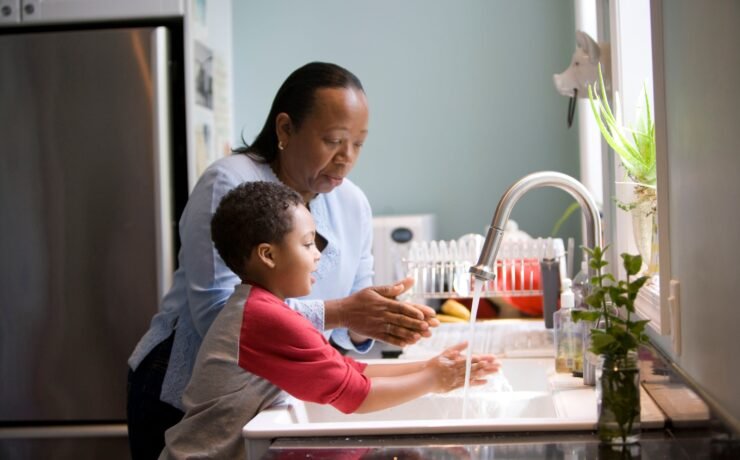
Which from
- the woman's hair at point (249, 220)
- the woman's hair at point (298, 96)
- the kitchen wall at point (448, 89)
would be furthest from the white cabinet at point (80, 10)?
the woman's hair at point (249, 220)

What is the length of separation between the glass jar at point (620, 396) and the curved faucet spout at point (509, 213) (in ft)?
0.87

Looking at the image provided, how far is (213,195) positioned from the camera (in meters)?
1.69

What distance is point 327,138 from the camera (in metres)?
1.75

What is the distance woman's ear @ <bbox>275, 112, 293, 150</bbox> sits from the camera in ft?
5.91

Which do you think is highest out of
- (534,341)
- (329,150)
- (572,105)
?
(572,105)

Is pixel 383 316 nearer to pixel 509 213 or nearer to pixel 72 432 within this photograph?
pixel 509 213

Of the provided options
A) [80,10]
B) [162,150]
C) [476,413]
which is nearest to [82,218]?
[162,150]

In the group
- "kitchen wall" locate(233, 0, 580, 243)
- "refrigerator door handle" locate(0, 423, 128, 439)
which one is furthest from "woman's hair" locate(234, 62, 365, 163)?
"kitchen wall" locate(233, 0, 580, 243)

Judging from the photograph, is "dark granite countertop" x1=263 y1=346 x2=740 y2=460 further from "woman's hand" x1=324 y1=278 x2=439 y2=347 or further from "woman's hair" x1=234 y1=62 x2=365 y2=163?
"woman's hair" x1=234 y1=62 x2=365 y2=163

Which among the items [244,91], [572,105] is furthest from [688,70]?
[244,91]

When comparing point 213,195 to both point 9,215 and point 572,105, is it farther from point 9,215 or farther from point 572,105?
point 9,215

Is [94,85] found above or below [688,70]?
above

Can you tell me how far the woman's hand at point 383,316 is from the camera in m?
1.61

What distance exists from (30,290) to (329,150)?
59.0 inches
